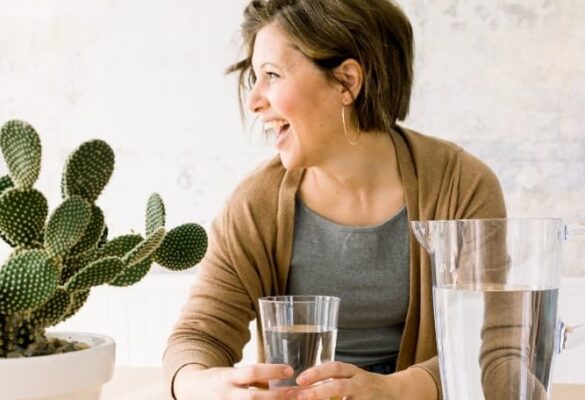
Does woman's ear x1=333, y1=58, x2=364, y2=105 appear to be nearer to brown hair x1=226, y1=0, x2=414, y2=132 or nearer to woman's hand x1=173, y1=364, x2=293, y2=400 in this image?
brown hair x1=226, y1=0, x2=414, y2=132

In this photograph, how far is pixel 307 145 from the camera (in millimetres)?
1546

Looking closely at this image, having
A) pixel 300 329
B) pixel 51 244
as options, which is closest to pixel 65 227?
pixel 51 244

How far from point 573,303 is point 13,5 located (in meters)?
1.94

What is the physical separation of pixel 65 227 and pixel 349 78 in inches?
38.2

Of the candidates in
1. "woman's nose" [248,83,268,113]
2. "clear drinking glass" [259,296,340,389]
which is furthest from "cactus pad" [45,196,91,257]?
"woman's nose" [248,83,268,113]

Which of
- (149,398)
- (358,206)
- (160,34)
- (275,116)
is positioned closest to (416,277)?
(358,206)

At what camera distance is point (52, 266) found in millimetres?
685

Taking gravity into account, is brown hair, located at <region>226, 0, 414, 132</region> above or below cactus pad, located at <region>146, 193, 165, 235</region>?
above

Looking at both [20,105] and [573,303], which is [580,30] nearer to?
[573,303]

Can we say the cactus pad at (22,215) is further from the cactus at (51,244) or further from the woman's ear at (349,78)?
the woman's ear at (349,78)

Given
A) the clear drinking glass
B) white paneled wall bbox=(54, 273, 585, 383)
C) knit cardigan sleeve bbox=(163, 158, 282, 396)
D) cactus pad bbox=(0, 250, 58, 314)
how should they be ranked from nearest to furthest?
1. cactus pad bbox=(0, 250, 58, 314)
2. the clear drinking glass
3. knit cardigan sleeve bbox=(163, 158, 282, 396)
4. white paneled wall bbox=(54, 273, 585, 383)

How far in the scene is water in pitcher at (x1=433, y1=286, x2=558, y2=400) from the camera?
31.5 inches

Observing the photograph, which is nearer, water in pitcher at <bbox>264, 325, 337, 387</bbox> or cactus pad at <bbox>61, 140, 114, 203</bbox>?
cactus pad at <bbox>61, 140, 114, 203</bbox>

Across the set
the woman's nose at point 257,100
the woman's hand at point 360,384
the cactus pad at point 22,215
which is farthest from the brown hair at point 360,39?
the cactus pad at point 22,215
